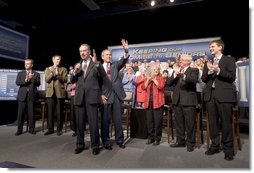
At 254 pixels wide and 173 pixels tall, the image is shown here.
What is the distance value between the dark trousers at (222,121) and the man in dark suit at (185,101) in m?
0.27

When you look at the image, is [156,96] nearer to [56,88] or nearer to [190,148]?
[190,148]

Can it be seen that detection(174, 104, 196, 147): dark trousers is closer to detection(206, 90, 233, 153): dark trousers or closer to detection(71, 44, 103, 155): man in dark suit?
detection(206, 90, 233, 153): dark trousers

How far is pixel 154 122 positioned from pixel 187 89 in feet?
2.44

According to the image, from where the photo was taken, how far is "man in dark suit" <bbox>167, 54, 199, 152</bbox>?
120 inches

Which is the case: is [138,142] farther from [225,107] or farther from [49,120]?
[49,120]

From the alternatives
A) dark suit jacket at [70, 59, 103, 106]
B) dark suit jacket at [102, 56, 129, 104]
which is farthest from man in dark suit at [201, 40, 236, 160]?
dark suit jacket at [70, 59, 103, 106]

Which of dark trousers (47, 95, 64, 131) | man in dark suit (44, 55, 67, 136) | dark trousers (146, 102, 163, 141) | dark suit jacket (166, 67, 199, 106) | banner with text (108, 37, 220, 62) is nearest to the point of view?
dark suit jacket (166, 67, 199, 106)

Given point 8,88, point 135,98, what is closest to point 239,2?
point 135,98

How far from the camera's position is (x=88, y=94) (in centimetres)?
284

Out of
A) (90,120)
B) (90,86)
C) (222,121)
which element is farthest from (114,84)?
(222,121)

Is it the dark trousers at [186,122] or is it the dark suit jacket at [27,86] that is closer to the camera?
the dark trousers at [186,122]

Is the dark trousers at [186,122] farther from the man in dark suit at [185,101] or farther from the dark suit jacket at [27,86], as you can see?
the dark suit jacket at [27,86]

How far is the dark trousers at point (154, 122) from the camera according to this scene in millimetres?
3383

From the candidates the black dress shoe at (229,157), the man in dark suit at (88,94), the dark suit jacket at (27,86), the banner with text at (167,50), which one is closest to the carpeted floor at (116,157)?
the black dress shoe at (229,157)
